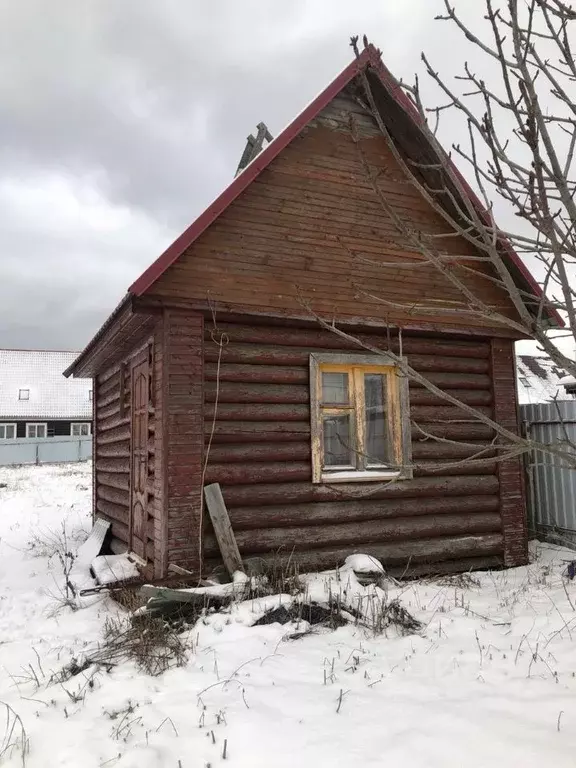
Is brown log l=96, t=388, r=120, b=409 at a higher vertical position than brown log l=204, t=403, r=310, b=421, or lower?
higher

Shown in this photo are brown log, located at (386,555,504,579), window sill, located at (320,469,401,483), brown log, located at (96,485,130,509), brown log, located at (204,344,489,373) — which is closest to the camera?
brown log, located at (204,344,489,373)

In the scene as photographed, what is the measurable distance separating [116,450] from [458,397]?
213 inches

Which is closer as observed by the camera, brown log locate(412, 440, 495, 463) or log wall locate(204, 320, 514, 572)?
log wall locate(204, 320, 514, 572)

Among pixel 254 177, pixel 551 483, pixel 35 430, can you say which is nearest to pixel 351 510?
pixel 551 483

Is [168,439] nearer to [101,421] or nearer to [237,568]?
[237,568]

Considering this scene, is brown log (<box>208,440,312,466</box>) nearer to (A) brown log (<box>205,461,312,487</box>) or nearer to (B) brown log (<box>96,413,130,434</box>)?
(A) brown log (<box>205,461,312,487</box>)

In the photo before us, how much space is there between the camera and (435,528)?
7.47 meters

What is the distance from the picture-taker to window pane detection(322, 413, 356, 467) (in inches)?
283

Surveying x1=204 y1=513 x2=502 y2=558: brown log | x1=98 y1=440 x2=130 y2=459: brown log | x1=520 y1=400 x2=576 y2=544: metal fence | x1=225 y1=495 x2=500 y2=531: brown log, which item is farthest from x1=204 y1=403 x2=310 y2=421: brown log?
x1=520 y1=400 x2=576 y2=544: metal fence

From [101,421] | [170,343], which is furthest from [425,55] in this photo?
[101,421]

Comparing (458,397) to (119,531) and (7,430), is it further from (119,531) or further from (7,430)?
(7,430)

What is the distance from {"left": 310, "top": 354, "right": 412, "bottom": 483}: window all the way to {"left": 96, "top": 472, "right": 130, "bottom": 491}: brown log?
324 centimetres

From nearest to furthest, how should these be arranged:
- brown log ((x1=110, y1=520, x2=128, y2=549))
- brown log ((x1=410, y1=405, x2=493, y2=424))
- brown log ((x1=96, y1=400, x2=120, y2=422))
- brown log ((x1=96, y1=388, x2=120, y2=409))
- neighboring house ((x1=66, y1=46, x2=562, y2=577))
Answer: neighboring house ((x1=66, y1=46, x2=562, y2=577)) < brown log ((x1=410, y1=405, x2=493, y2=424)) < brown log ((x1=110, y1=520, x2=128, y2=549)) < brown log ((x1=96, y1=400, x2=120, y2=422)) < brown log ((x1=96, y1=388, x2=120, y2=409))

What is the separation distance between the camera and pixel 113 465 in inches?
394
